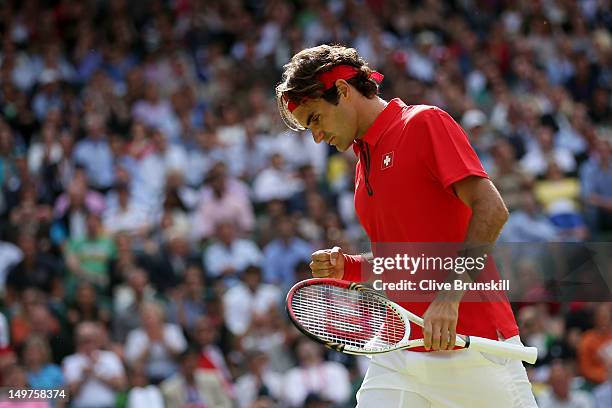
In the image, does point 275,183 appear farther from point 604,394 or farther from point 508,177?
point 604,394

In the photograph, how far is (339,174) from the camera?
37.2 feet

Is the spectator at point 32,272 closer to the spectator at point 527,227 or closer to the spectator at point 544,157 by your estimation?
the spectator at point 527,227

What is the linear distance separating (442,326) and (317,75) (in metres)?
1.09

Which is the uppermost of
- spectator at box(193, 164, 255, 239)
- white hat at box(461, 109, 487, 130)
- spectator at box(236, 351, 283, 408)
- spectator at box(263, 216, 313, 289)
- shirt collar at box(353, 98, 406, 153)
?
shirt collar at box(353, 98, 406, 153)

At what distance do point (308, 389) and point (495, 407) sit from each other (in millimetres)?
4967

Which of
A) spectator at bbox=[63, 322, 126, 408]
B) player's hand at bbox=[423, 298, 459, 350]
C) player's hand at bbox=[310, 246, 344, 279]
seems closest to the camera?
player's hand at bbox=[423, 298, 459, 350]

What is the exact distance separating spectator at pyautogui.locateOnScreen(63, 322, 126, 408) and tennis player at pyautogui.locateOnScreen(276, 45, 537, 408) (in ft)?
15.4

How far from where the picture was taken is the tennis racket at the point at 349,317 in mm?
4023

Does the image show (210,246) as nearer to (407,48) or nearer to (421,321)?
(407,48)

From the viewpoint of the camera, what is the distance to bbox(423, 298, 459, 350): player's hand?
3670 millimetres

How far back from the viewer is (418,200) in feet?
13.0

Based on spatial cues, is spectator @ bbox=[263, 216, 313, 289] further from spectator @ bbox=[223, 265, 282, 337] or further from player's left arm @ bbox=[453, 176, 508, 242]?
player's left arm @ bbox=[453, 176, 508, 242]

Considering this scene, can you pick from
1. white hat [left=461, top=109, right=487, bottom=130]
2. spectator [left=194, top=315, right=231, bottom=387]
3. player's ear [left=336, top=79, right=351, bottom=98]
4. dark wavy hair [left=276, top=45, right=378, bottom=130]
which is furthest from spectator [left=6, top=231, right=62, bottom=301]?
player's ear [left=336, top=79, right=351, bottom=98]

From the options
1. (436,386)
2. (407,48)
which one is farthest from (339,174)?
(436,386)
